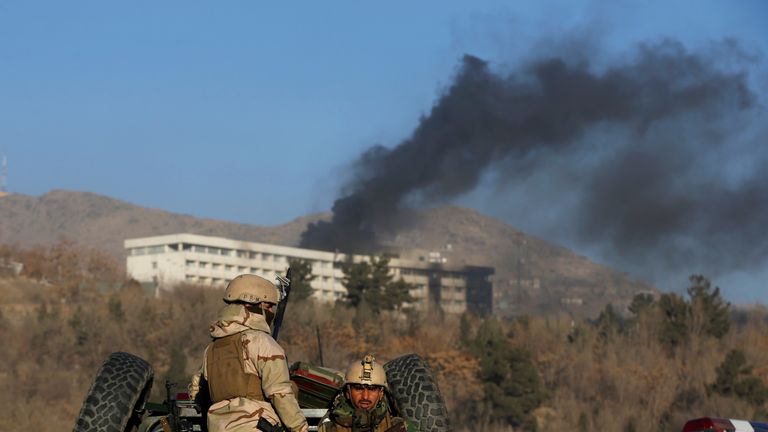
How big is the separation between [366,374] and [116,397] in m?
2.30

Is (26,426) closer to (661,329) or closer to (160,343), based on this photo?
(160,343)

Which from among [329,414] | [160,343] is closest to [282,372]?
[329,414]

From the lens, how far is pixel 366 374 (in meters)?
9.96

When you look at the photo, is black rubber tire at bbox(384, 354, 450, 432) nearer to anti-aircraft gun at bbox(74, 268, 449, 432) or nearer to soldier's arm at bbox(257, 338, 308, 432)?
anti-aircraft gun at bbox(74, 268, 449, 432)

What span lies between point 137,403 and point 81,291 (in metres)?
105

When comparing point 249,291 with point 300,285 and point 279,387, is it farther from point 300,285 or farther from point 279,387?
point 300,285

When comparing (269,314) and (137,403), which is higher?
(269,314)

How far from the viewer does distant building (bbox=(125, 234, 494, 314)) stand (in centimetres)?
13838

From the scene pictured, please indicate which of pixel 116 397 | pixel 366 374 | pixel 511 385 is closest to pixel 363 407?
pixel 366 374

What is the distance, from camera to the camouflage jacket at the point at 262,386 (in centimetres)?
905

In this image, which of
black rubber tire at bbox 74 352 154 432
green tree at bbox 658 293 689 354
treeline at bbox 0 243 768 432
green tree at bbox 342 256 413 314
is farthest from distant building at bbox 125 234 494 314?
black rubber tire at bbox 74 352 154 432

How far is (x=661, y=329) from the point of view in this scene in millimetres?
93312

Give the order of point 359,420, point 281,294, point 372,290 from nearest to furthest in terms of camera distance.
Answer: point 359,420 < point 281,294 < point 372,290

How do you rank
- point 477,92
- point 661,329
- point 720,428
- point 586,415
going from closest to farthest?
point 720,428 → point 586,415 → point 661,329 → point 477,92
